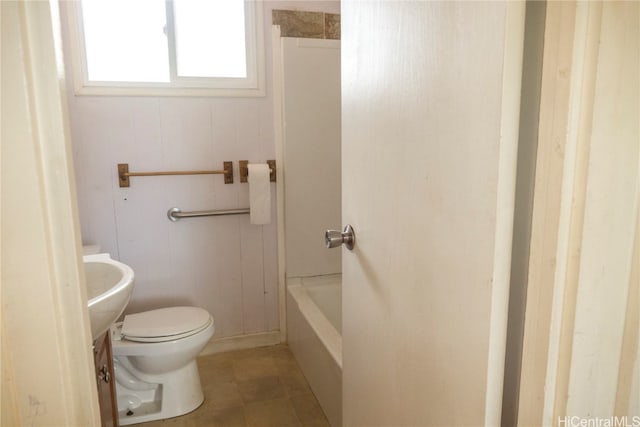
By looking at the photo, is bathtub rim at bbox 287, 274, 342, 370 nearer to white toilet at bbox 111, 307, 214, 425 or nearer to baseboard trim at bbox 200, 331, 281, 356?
baseboard trim at bbox 200, 331, 281, 356

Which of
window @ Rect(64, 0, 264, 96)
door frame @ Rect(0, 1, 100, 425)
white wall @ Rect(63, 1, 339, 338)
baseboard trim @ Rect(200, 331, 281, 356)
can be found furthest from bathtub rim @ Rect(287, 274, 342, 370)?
door frame @ Rect(0, 1, 100, 425)

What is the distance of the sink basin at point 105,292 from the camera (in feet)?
3.84

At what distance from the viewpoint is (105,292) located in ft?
4.59

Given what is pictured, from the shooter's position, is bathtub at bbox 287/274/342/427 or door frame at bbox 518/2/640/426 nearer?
door frame at bbox 518/2/640/426

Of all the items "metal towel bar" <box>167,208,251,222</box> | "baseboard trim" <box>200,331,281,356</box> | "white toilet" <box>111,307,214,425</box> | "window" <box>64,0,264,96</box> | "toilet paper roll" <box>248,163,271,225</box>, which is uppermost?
"window" <box>64,0,264,96</box>

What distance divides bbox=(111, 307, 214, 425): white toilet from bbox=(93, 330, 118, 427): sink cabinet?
1.04 feet

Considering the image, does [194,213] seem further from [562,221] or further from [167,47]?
[562,221]

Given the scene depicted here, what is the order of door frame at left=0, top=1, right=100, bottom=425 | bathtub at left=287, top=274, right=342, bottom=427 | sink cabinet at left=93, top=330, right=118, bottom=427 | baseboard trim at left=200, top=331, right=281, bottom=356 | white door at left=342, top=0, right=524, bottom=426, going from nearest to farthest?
1. door frame at left=0, top=1, right=100, bottom=425
2. white door at left=342, top=0, right=524, bottom=426
3. sink cabinet at left=93, top=330, right=118, bottom=427
4. bathtub at left=287, top=274, right=342, bottom=427
5. baseboard trim at left=200, top=331, right=281, bottom=356

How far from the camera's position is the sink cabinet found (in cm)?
136

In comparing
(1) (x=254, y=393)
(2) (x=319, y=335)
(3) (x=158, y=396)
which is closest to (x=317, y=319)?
(2) (x=319, y=335)

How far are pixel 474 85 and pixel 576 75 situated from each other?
0.14 metres

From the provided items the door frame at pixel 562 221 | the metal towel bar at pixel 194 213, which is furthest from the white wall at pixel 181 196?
the door frame at pixel 562 221

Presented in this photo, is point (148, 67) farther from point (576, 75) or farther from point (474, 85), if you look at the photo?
point (576, 75)

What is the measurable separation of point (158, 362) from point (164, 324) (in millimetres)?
157
